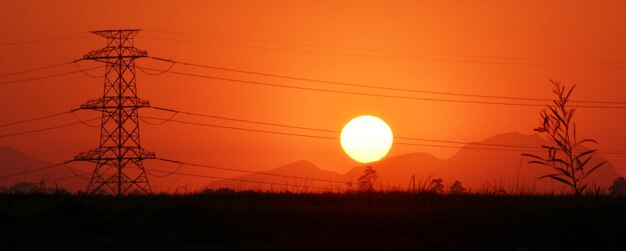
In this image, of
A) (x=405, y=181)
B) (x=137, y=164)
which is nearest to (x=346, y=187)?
(x=405, y=181)

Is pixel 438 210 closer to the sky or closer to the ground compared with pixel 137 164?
closer to the ground

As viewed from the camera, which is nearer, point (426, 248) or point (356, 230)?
point (426, 248)

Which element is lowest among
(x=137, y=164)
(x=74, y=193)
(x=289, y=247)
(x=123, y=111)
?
(x=289, y=247)

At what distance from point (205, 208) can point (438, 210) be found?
434 cm

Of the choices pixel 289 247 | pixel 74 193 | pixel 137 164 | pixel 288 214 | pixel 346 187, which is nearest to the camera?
pixel 289 247

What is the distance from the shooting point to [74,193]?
65.4 ft

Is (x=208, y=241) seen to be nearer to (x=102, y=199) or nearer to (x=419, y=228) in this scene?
(x=419, y=228)

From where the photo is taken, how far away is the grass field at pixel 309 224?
14.5 m

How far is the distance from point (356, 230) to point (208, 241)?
256 centimetres

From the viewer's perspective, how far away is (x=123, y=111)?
62188 millimetres

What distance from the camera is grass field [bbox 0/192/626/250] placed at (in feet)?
47.7

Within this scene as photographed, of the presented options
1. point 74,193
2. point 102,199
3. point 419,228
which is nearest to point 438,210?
point 419,228

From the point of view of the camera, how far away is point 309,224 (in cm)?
1576

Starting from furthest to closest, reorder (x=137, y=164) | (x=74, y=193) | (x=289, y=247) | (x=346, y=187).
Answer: (x=137, y=164)
(x=346, y=187)
(x=74, y=193)
(x=289, y=247)
